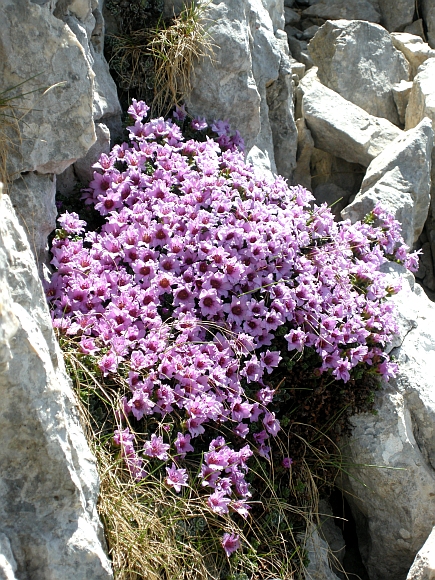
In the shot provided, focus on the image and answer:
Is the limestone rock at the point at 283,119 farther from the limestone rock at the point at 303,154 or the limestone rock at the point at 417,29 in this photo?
the limestone rock at the point at 417,29

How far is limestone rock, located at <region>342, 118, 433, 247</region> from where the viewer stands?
18.7 feet

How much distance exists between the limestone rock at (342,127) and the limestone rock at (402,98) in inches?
29.4

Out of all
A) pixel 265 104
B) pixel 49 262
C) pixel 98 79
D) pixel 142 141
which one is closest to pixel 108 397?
pixel 49 262

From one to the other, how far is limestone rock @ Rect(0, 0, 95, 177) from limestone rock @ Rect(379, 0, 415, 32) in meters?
6.35

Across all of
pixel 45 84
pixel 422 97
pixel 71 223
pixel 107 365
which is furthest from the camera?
pixel 422 97

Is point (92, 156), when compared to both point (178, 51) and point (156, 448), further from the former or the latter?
point (156, 448)

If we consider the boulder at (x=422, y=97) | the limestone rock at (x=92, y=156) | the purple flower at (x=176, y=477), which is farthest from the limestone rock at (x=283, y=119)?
the purple flower at (x=176, y=477)

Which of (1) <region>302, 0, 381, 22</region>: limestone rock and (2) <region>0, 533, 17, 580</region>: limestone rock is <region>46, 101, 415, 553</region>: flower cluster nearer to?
(2) <region>0, 533, 17, 580</region>: limestone rock

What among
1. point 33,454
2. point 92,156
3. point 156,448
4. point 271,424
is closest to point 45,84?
point 92,156

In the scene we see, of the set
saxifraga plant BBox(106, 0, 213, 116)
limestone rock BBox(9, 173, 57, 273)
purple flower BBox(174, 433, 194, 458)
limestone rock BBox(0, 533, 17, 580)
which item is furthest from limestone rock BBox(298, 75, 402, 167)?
limestone rock BBox(0, 533, 17, 580)

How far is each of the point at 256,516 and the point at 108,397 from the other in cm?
117

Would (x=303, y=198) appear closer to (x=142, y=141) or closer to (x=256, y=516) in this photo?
(x=142, y=141)

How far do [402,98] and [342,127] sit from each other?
4.59 feet

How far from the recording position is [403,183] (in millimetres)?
5953
